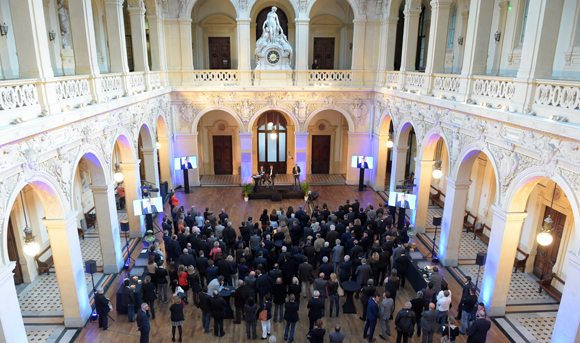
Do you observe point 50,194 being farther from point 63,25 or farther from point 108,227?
point 63,25

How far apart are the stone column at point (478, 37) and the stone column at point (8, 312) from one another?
12.0 m

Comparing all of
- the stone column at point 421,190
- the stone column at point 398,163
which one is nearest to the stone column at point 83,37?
the stone column at point 421,190

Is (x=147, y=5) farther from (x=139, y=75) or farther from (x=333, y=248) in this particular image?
(x=333, y=248)

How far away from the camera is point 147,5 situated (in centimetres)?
1747

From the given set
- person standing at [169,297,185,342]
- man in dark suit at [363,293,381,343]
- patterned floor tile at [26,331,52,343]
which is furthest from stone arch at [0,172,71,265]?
man in dark suit at [363,293,381,343]

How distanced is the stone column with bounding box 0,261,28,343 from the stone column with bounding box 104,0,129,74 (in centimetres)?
753

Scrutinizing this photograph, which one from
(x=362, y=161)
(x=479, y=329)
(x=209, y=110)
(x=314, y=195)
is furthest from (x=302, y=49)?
(x=479, y=329)

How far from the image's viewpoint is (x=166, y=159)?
19484 mm

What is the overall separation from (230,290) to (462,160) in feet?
24.9

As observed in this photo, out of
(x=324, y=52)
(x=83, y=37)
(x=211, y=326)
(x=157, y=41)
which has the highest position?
(x=157, y=41)

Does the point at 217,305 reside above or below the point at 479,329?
below

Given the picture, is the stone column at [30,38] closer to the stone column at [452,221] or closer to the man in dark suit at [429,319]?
the man in dark suit at [429,319]

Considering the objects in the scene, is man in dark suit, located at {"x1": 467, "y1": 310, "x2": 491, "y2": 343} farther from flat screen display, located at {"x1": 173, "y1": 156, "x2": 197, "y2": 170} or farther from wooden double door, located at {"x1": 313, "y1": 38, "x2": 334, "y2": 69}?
wooden double door, located at {"x1": 313, "y1": 38, "x2": 334, "y2": 69}

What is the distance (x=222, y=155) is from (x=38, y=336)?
601 inches
